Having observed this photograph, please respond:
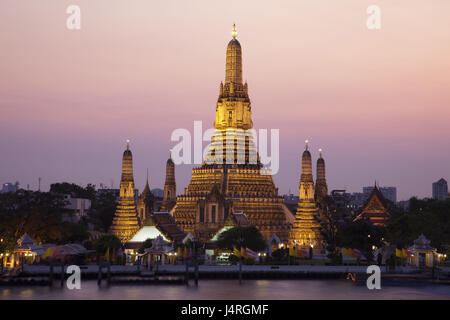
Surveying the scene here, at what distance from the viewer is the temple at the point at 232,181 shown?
112750 millimetres

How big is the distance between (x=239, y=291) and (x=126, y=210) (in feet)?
125

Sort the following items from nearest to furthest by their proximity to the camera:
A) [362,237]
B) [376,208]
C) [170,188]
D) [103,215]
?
1. [362,237]
2. [376,208]
3. [170,188]
4. [103,215]

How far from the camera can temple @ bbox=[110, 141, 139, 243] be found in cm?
11156

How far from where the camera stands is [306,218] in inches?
4400

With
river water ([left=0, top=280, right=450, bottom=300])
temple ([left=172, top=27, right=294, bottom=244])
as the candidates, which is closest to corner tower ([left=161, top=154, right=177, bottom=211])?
temple ([left=172, top=27, right=294, bottom=244])

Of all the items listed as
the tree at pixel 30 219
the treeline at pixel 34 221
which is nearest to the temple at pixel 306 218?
the treeline at pixel 34 221

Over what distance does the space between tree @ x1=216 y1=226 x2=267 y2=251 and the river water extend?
13.5 metres

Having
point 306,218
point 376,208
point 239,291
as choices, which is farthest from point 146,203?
point 239,291

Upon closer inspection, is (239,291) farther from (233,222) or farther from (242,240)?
(233,222)

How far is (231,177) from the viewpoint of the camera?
118 meters

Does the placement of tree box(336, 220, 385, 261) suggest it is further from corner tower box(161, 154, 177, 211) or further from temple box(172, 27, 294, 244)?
corner tower box(161, 154, 177, 211)

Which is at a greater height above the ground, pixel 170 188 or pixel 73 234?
pixel 170 188

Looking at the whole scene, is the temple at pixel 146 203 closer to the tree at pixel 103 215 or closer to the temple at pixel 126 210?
the tree at pixel 103 215

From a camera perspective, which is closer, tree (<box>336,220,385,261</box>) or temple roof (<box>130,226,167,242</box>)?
tree (<box>336,220,385,261</box>)
